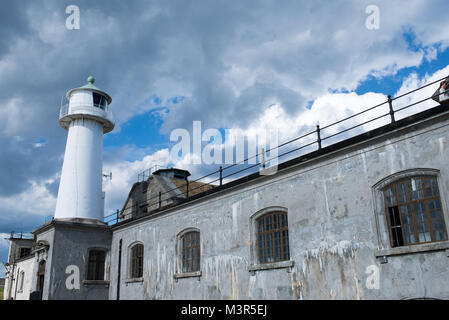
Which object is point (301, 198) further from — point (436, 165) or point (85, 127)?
point (85, 127)

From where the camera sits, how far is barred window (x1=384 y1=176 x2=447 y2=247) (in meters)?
9.56

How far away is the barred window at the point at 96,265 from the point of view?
22.0 meters

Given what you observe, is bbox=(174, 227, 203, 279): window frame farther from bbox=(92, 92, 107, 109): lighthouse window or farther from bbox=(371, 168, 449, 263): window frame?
bbox=(92, 92, 107, 109): lighthouse window

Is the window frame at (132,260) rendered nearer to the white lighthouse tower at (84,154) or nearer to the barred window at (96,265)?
the barred window at (96,265)

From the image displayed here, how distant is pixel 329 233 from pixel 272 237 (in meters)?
2.43

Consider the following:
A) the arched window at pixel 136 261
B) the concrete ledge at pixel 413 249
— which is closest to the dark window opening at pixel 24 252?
the arched window at pixel 136 261

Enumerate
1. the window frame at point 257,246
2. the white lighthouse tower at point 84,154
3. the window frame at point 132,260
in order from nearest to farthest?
the window frame at point 257,246 < the window frame at point 132,260 < the white lighthouse tower at point 84,154

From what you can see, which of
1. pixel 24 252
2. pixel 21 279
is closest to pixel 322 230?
pixel 21 279

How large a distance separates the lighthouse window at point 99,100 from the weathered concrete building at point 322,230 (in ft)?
30.8

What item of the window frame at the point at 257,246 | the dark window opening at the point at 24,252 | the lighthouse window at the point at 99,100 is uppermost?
the lighthouse window at the point at 99,100

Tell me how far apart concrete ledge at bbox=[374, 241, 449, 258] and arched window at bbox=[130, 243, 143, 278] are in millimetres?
13106

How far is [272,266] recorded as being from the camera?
12.9 meters
